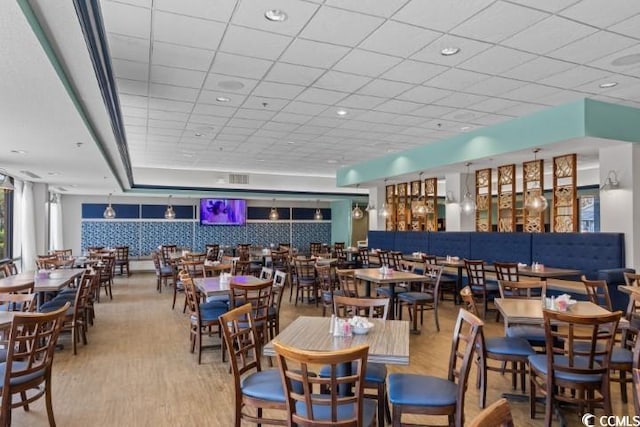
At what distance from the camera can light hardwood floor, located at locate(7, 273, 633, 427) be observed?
10.9 ft

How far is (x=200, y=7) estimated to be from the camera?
10.8 ft

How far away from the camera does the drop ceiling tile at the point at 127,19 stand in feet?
10.7

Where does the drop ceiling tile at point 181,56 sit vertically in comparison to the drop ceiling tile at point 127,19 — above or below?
below

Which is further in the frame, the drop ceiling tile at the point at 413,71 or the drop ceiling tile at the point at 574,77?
the drop ceiling tile at the point at 574,77

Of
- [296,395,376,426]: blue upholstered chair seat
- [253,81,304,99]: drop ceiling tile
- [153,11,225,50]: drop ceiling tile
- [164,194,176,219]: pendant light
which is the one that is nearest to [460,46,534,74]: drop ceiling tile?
[253,81,304,99]: drop ceiling tile

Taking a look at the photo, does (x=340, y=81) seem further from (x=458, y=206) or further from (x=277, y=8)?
(x=458, y=206)

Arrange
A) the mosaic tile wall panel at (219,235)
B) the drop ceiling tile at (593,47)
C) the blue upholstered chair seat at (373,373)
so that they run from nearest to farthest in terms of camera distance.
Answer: the blue upholstered chair seat at (373,373), the drop ceiling tile at (593,47), the mosaic tile wall panel at (219,235)

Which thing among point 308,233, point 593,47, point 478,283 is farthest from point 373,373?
point 308,233

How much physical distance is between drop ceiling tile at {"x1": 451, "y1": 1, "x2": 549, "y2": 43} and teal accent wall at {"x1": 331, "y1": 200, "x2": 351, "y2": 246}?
1278 cm

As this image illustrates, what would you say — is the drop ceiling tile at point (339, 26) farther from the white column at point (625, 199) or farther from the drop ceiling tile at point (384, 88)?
the white column at point (625, 199)

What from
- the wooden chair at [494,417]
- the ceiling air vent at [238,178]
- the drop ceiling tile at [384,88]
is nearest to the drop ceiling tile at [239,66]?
the drop ceiling tile at [384,88]

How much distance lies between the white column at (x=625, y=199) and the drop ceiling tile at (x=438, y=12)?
4.48 m

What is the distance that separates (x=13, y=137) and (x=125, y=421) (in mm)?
3733

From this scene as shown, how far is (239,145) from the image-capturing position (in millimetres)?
8836
